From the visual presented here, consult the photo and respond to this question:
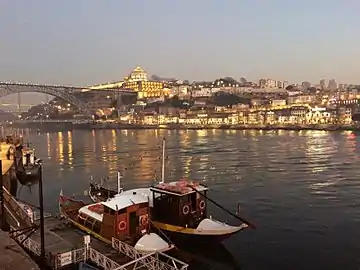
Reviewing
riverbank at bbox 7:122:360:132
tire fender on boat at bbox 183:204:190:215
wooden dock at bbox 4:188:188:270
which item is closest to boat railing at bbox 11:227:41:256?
wooden dock at bbox 4:188:188:270

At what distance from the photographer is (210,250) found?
28.6 feet

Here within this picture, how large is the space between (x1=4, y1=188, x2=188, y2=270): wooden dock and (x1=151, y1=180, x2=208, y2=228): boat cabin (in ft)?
A: 4.82

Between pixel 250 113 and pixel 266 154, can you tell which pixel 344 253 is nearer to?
pixel 266 154

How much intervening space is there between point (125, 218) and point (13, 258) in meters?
2.51

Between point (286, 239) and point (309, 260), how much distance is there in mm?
1280

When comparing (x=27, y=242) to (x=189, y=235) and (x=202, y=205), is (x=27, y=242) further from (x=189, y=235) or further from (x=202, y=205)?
(x=202, y=205)

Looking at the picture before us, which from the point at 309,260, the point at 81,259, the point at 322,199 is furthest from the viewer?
the point at 322,199

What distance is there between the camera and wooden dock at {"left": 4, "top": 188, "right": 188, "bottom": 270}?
6.14 metres

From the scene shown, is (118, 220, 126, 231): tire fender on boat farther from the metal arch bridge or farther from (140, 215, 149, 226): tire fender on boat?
the metal arch bridge

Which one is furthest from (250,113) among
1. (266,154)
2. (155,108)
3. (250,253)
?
(250,253)

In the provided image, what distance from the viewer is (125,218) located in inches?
295

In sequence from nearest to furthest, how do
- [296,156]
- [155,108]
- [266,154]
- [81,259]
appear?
[81,259]
[296,156]
[266,154]
[155,108]

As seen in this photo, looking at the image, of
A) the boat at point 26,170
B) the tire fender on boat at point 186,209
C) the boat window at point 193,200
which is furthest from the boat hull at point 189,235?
the boat at point 26,170

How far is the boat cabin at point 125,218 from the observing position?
24.3 feet
